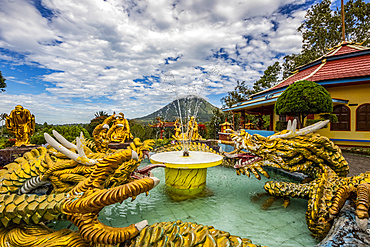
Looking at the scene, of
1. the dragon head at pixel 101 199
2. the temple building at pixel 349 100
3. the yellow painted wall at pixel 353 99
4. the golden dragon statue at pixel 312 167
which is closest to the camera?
the dragon head at pixel 101 199

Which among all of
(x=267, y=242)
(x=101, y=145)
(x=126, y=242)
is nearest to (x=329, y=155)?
(x=267, y=242)

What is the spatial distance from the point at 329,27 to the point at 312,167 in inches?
736

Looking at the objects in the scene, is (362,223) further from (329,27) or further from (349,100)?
(329,27)

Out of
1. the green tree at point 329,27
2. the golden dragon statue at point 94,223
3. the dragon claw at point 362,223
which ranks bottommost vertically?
the dragon claw at point 362,223

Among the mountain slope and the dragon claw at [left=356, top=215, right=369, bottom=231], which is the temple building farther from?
the dragon claw at [left=356, top=215, right=369, bottom=231]

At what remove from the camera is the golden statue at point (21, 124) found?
6.56 meters

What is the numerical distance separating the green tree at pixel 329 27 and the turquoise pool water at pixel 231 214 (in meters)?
17.0

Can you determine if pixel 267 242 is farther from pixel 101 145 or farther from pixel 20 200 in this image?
pixel 101 145

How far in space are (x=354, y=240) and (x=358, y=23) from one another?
22109mm

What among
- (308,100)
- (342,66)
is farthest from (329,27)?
(308,100)

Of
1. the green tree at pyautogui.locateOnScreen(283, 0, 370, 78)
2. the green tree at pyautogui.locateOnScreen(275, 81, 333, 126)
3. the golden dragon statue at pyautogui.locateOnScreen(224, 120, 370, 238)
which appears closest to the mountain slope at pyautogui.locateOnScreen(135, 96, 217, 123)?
the green tree at pyautogui.locateOnScreen(275, 81, 333, 126)

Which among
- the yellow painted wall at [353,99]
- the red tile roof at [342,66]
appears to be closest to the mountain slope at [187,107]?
the red tile roof at [342,66]

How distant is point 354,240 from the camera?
1.57m

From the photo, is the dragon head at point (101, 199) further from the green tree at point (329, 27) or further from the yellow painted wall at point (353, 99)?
the green tree at point (329, 27)
